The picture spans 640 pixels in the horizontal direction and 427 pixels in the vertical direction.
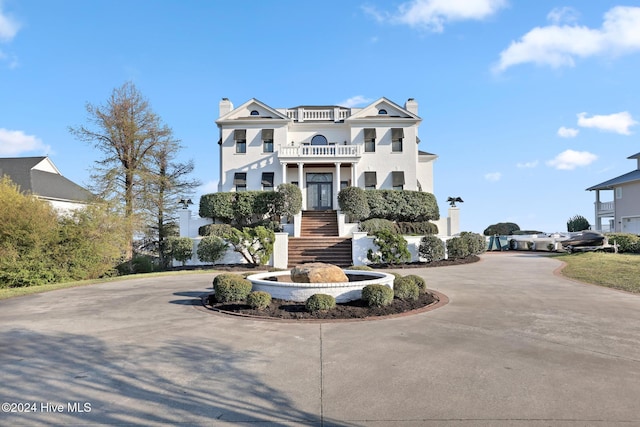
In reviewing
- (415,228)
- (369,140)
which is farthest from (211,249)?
(369,140)

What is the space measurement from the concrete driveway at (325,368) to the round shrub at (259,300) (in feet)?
2.19

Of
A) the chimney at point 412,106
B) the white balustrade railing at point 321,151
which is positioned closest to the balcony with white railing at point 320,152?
the white balustrade railing at point 321,151

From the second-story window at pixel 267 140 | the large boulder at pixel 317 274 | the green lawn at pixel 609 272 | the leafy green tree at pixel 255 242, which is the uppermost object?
the second-story window at pixel 267 140

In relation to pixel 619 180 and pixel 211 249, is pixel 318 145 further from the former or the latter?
pixel 619 180

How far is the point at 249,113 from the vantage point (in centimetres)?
2873

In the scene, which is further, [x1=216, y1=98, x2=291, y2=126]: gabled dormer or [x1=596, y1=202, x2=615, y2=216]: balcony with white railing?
[x1=596, y1=202, x2=615, y2=216]: balcony with white railing

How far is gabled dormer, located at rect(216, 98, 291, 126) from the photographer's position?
27.8 m

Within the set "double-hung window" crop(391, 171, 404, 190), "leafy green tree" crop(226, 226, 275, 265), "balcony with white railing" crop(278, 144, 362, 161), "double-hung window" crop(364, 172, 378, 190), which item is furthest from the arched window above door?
"leafy green tree" crop(226, 226, 275, 265)

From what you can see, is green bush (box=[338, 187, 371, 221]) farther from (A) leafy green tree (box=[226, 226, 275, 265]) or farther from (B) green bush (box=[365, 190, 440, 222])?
(A) leafy green tree (box=[226, 226, 275, 265])

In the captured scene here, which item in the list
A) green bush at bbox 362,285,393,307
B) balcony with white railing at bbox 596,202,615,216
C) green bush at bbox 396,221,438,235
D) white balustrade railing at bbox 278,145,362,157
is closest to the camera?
green bush at bbox 362,285,393,307

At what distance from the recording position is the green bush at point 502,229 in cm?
3675

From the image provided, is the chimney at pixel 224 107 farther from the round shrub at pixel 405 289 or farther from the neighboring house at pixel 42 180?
the round shrub at pixel 405 289

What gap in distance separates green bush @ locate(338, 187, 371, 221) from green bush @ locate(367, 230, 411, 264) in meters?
4.51

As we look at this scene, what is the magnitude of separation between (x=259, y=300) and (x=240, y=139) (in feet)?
70.3
